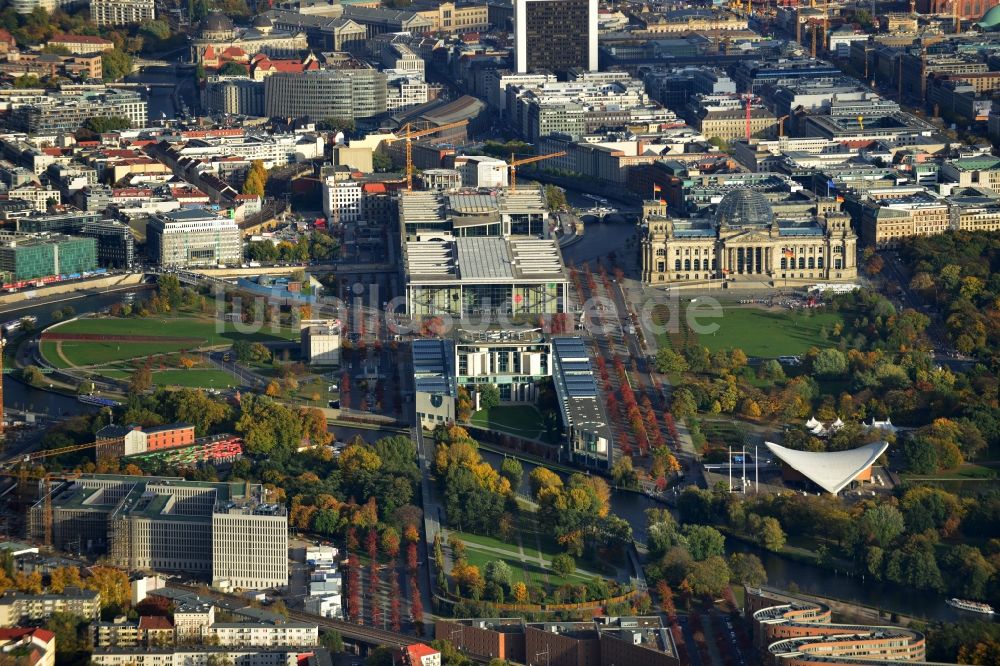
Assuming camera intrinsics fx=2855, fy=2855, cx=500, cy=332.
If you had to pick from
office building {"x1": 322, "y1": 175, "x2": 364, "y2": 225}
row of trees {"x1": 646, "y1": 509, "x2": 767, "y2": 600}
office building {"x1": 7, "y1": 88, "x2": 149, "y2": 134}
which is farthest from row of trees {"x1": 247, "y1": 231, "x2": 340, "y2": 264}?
row of trees {"x1": 646, "y1": 509, "x2": 767, "y2": 600}

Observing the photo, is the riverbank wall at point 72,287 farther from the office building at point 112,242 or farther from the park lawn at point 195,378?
the park lawn at point 195,378

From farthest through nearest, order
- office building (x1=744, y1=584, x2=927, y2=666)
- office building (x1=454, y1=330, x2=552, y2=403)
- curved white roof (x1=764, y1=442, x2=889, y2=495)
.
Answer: office building (x1=454, y1=330, x2=552, y2=403) → curved white roof (x1=764, y1=442, x2=889, y2=495) → office building (x1=744, y1=584, x2=927, y2=666)

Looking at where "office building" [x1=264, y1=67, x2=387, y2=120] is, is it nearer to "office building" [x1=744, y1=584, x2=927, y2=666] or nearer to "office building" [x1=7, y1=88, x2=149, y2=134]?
"office building" [x1=7, y1=88, x2=149, y2=134]

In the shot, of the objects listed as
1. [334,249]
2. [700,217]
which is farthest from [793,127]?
[334,249]

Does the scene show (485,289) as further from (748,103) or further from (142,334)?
(748,103)

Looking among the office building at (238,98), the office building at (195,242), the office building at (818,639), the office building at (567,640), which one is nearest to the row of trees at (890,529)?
the office building at (818,639)

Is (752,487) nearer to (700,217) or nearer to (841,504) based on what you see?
(841,504)
